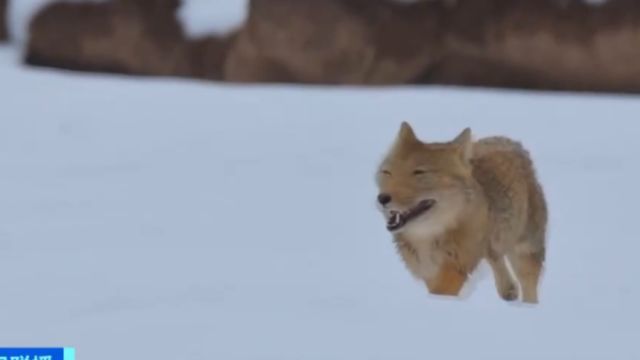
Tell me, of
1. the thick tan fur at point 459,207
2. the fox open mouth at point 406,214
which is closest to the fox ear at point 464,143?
the thick tan fur at point 459,207

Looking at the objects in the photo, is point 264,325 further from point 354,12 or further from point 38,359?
point 354,12

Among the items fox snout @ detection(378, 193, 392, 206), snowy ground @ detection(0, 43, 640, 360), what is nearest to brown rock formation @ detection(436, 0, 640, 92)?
snowy ground @ detection(0, 43, 640, 360)

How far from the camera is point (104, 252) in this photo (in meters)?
4.60

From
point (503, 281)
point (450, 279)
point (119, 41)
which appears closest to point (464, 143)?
point (450, 279)

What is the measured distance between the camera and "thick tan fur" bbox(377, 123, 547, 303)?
307 centimetres

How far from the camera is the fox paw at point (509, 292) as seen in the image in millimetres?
3424

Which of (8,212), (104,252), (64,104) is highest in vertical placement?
(64,104)

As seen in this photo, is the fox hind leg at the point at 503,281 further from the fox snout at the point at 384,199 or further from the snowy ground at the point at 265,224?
the fox snout at the point at 384,199

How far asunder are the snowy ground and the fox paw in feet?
0.14

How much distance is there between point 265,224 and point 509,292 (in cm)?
177

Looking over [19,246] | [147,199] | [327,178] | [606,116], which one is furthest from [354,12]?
[19,246]

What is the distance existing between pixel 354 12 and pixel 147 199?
2.67 m

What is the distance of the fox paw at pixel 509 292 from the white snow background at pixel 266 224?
0.7 inches

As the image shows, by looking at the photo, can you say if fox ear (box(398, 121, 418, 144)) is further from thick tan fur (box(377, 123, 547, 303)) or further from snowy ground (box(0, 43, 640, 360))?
snowy ground (box(0, 43, 640, 360))
